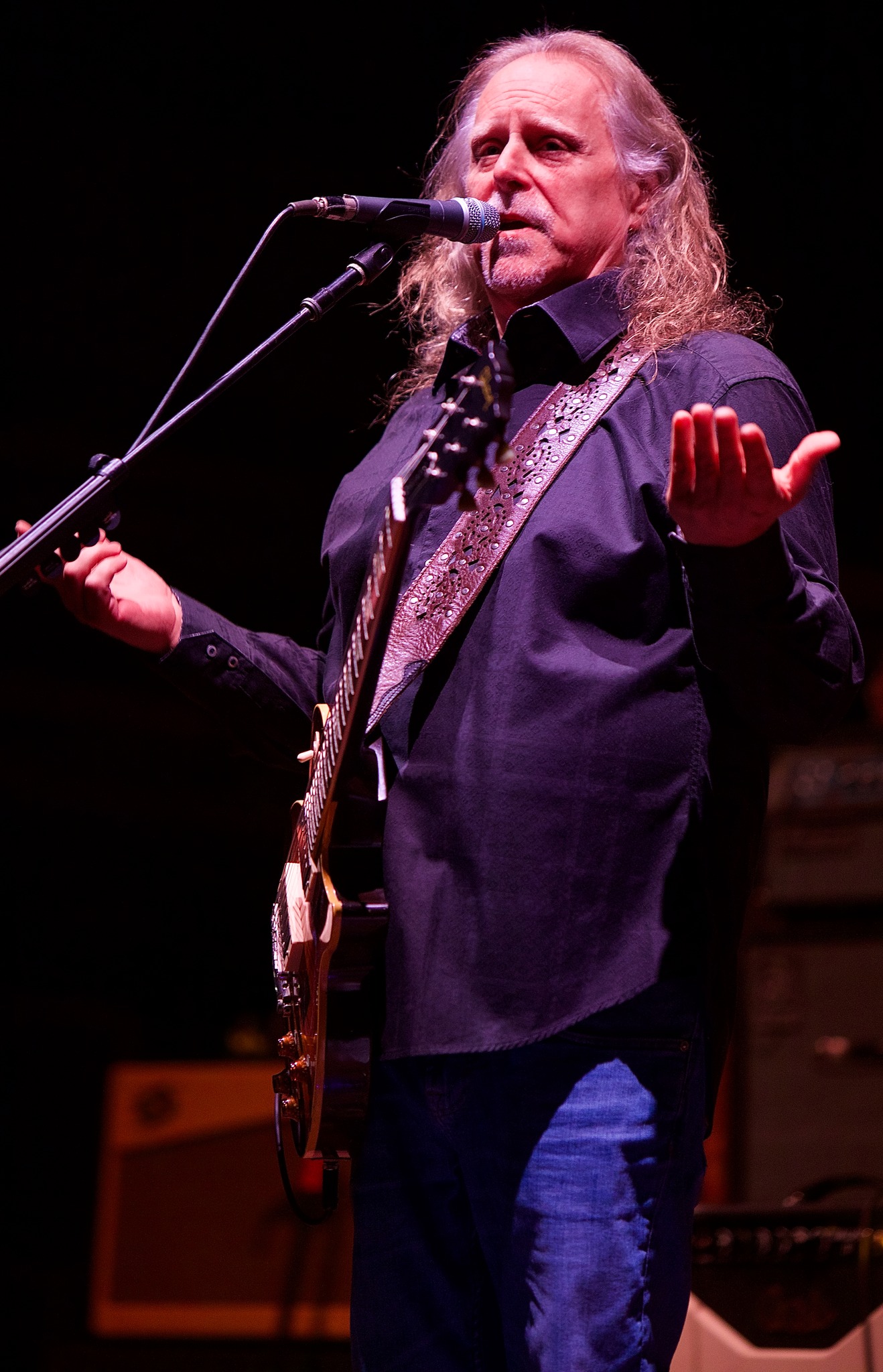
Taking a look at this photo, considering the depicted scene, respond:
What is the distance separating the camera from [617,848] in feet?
4.64

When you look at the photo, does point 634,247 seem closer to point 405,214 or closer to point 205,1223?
point 405,214

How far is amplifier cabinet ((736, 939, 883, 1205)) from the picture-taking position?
336 centimetres

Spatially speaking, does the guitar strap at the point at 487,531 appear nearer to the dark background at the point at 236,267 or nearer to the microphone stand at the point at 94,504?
the microphone stand at the point at 94,504

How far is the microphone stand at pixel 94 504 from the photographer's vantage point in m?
1.57

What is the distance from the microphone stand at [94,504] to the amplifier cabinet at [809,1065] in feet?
8.00

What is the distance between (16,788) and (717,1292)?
4.90 m

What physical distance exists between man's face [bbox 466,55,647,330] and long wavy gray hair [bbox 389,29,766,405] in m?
0.03

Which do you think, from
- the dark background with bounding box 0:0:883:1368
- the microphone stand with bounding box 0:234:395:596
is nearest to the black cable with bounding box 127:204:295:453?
the microphone stand with bounding box 0:234:395:596

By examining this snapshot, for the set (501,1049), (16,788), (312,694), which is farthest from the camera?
(16,788)

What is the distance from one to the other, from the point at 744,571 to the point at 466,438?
0.98 feet

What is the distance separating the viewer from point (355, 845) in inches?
59.8

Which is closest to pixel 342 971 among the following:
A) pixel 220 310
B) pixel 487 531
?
pixel 487 531

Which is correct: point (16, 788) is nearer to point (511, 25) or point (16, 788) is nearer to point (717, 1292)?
point (511, 25)

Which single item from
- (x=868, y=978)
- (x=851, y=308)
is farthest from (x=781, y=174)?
(x=868, y=978)
